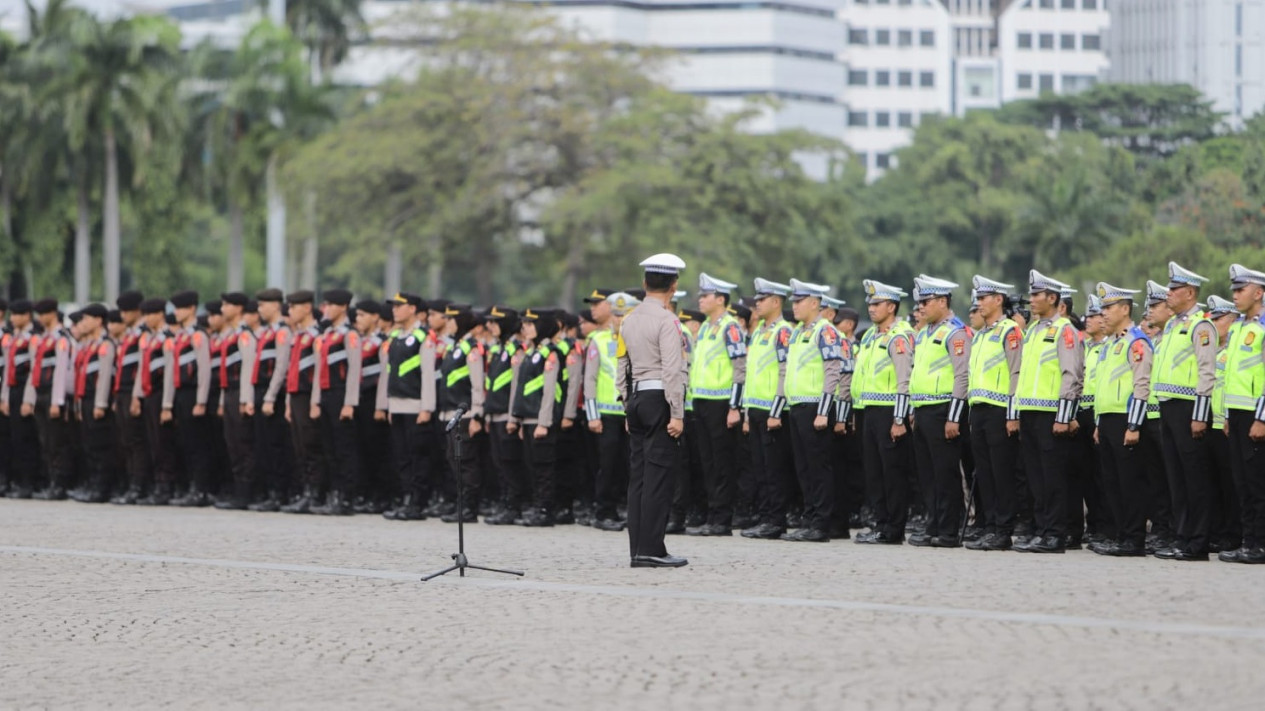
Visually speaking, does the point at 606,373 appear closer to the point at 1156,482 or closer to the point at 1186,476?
the point at 1156,482

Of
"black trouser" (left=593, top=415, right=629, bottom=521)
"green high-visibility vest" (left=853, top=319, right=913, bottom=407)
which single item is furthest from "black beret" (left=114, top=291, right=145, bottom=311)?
"green high-visibility vest" (left=853, top=319, right=913, bottom=407)

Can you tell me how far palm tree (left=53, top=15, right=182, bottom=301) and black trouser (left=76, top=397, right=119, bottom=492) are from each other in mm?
43198

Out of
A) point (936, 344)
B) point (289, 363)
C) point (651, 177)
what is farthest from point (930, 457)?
point (651, 177)

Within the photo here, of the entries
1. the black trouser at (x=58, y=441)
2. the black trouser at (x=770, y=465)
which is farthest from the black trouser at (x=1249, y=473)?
the black trouser at (x=58, y=441)

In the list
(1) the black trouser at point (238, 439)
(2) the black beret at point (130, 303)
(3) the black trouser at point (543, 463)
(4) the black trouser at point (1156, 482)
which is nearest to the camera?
(4) the black trouser at point (1156, 482)

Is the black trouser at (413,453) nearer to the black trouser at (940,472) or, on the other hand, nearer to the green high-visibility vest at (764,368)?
the green high-visibility vest at (764,368)

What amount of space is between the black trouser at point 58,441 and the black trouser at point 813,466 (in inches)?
356

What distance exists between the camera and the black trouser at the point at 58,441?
71.7 ft

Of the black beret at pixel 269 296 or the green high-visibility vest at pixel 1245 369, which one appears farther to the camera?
the black beret at pixel 269 296

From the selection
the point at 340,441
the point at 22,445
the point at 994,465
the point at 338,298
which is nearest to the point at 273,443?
the point at 340,441

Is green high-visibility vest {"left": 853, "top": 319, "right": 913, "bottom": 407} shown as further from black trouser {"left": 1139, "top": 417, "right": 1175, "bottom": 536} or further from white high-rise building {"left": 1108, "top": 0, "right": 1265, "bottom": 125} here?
white high-rise building {"left": 1108, "top": 0, "right": 1265, "bottom": 125}

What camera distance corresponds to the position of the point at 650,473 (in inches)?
524

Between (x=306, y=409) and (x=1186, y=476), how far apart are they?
8816mm

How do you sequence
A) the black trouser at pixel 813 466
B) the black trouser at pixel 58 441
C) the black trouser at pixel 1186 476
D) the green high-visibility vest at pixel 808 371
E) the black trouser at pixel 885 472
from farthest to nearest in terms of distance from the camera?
1. the black trouser at pixel 58 441
2. the green high-visibility vest at pixel 808 371
3. the black trouser at pixel 813 466
4. the black trouser at pixel 885 472
5. the black trouser at pixel 1186 476
